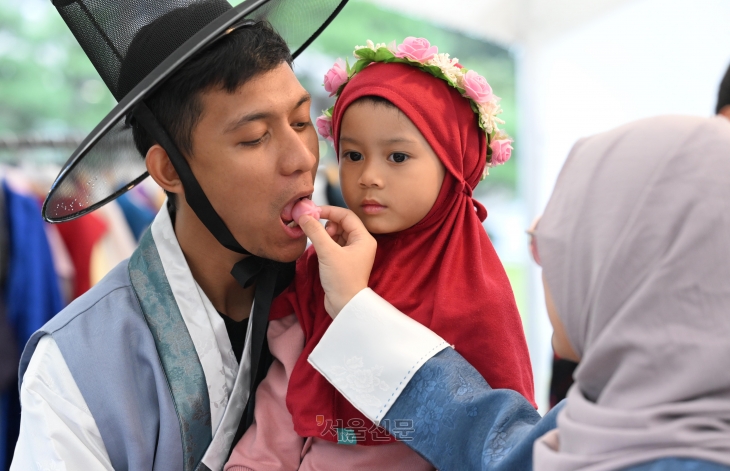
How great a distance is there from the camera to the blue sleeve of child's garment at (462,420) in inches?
51.4

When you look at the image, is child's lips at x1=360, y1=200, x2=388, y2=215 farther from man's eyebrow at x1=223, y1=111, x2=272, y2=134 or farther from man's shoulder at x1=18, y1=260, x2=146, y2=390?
man's shoulder at x1=18, y1=260, x2=146, y2=390

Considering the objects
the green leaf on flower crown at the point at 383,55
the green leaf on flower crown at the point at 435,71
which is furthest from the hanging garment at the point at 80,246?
the green leaf on flower crown at the point at 435,71

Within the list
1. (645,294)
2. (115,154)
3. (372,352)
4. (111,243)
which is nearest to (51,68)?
(111,243)

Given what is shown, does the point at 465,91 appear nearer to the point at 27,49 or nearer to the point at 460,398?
the point at 460,398

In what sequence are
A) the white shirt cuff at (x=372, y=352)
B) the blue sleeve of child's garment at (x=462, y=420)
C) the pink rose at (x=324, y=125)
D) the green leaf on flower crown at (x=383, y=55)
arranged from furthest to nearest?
the pink rose at (x=324, y=125) → the green leaf on flower crown at (x=383, y=55) → the white shirt cuff at (x=372, y=352) → the blue sleeve of child's garment at (x=462, y=420)

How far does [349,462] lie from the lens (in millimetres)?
1642

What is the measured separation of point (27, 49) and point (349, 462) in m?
6.46

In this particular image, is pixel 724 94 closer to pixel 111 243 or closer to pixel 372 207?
pixel 372 207

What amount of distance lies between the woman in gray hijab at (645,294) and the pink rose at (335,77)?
96 cm

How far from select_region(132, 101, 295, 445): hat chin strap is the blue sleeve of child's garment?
0.48 meters

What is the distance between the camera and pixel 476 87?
182 centimetres

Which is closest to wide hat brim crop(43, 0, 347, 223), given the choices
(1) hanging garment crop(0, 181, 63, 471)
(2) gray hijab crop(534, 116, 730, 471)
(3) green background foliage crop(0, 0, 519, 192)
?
(1) hanging garment crop(0, 181, 63, 471)

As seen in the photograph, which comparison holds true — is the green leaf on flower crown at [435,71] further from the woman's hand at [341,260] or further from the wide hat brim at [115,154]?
the woman's hand at [341,260]

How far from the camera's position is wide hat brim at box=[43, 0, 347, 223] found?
1.69 m
